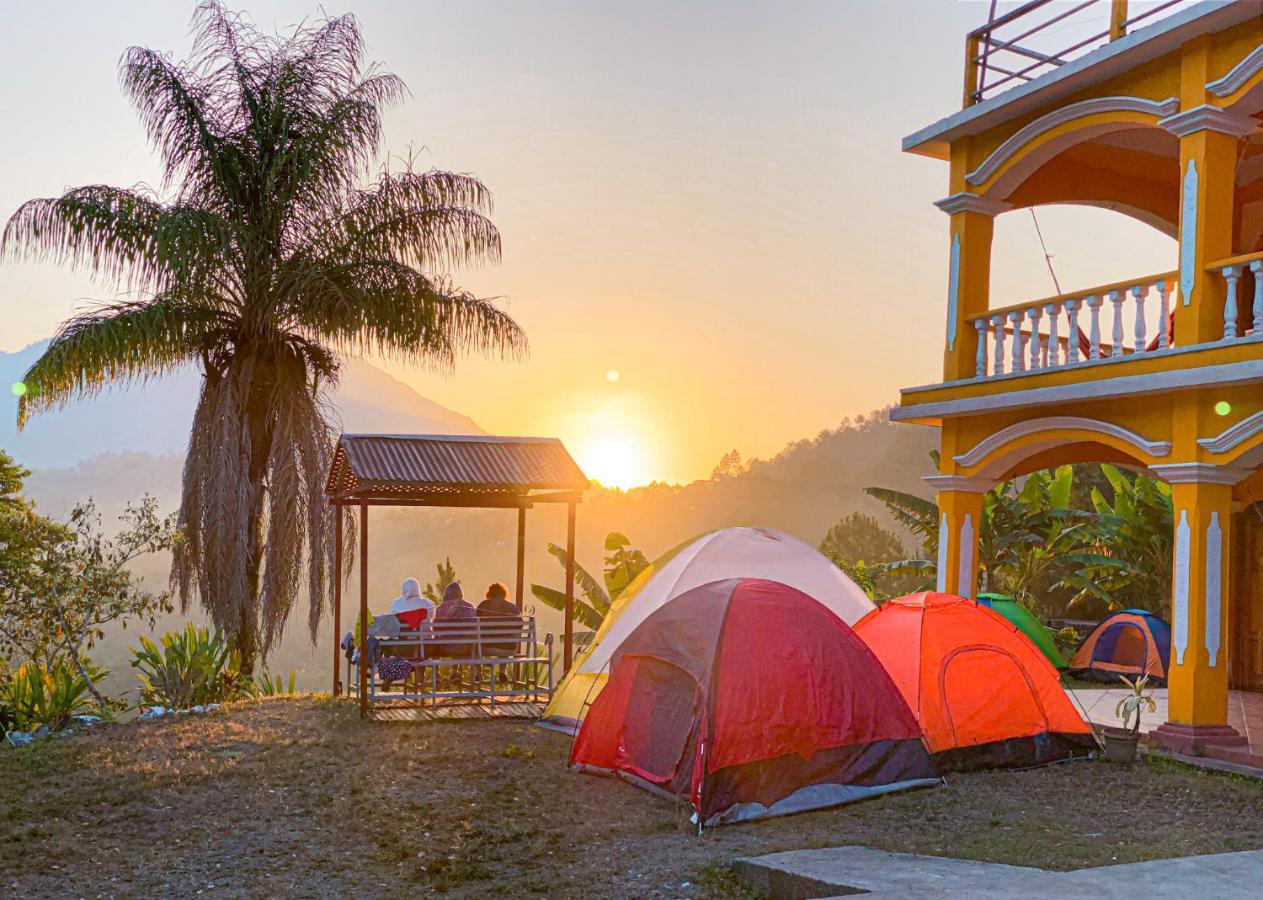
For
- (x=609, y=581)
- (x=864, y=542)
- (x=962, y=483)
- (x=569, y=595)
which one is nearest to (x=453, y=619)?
(x=569, y=595)

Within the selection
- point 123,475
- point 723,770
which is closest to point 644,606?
point 723,770

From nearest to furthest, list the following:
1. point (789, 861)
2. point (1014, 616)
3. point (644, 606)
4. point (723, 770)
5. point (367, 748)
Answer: point (789, 861) → point (723, 770) → point (367, 748) → point (644, 606) → point (1014, 616)

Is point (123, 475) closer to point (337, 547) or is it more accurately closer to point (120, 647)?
point (120, 647)

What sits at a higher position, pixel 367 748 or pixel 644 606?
pixel 644 606

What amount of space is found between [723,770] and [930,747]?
218cm

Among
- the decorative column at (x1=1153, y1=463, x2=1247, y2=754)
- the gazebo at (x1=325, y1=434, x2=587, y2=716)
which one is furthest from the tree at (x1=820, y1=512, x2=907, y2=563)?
the decorative column at (x1=1153, y1=463, x2=1247, y2=754)

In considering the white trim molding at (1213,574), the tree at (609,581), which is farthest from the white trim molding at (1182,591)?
the tree at (609,581)

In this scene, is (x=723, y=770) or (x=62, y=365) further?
(x=62, y=365)

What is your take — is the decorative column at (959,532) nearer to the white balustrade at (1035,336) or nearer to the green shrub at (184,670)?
the white balustrade at (1035,336)

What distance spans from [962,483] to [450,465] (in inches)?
217

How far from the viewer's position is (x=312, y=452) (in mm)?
16578

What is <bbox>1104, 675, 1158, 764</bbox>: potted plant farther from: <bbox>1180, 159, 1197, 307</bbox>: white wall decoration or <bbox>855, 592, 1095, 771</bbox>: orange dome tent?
<bbox>1180, 159, 1197, 307</bbox>: white wall decoration

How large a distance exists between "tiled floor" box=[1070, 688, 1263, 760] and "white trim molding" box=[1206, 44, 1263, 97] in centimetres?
558

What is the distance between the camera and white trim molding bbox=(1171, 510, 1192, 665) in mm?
11062
